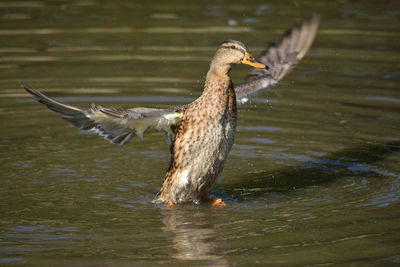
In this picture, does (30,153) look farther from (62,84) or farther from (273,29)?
(273,29)

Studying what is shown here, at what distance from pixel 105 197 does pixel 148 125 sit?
0.95m

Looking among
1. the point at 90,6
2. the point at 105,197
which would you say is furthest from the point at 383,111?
the point at 90,6

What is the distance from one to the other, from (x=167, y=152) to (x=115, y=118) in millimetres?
2449

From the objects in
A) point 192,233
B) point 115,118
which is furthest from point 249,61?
point 192,233

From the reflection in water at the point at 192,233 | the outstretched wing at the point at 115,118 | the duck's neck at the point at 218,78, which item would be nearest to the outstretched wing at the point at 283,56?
the duck's neck at the point at 218,78

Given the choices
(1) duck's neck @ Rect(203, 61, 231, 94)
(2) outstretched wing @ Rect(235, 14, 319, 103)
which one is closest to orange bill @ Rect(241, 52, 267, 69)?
(1) duck's neck @ Rect(203, 61, 231, 94)

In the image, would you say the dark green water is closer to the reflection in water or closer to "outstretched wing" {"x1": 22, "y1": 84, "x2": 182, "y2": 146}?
the reflection in water

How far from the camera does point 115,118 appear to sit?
7.14 m

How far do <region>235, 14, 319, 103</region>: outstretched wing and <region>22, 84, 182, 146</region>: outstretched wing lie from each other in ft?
4.37

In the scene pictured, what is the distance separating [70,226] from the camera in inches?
273

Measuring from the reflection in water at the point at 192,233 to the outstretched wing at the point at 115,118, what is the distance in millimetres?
867

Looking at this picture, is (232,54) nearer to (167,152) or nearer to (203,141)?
(203,141)

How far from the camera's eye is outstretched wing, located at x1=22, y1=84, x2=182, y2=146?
22.6 feet

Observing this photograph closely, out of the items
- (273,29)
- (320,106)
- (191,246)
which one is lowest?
(191,246)
